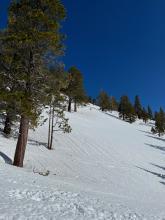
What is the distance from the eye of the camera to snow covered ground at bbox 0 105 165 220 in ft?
28.3

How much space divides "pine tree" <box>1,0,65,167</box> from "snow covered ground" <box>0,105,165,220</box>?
3.43 metres

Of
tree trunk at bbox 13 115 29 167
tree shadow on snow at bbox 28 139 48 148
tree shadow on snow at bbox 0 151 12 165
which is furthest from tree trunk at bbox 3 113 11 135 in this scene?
tree trunk at bbox 13 115 29 167

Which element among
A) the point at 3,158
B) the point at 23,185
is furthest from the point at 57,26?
the point at 23,185

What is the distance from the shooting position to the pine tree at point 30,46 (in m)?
16.5

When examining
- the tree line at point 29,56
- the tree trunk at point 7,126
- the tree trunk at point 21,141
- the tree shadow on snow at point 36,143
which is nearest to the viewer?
the tree line at point 29,56

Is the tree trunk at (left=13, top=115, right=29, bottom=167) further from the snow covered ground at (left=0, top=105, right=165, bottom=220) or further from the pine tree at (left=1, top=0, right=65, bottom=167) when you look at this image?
the snow covered ground at (left=0, top=105, right=165, bottom=220)

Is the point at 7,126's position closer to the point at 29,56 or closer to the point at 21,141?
the point at 21,141

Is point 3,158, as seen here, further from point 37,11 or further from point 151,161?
point 151,161

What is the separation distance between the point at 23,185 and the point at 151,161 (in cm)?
2284

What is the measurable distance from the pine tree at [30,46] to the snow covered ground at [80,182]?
3.43 metres

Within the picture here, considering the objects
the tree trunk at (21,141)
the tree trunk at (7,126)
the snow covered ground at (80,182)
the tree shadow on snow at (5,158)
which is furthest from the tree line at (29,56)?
the tree trunk at (7,126)

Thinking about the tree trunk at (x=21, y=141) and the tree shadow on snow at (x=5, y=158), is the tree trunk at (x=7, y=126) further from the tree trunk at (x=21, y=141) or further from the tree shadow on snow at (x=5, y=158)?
the tree trunk at (x=21, y=141)

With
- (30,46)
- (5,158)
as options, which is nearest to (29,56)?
(30,46)

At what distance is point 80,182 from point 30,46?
28.4 feet
